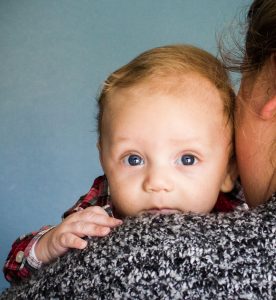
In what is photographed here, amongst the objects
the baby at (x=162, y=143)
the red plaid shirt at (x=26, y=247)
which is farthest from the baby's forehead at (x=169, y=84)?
the red plaid shirt at (x=26, y=247)

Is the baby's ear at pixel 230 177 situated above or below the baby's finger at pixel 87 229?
below

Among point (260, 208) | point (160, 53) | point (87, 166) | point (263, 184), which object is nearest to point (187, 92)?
point (160, 53)

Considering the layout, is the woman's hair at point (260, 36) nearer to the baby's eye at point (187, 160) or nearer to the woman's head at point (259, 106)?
the woman's head at point (259, 106)

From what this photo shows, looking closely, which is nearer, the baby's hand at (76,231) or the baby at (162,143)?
the baby's hand at (76,231)

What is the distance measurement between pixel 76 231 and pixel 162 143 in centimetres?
21

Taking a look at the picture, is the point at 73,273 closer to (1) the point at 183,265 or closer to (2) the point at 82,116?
(1) the point at 183,265

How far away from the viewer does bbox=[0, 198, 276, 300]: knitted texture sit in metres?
0.57

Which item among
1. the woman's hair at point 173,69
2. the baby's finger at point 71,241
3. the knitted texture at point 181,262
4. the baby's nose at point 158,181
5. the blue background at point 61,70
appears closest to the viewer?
the knitted texture at point 181,262

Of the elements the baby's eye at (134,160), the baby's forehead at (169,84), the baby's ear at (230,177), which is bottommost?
the baby's ear at (230,177)

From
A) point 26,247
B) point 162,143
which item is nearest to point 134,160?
point 162,143

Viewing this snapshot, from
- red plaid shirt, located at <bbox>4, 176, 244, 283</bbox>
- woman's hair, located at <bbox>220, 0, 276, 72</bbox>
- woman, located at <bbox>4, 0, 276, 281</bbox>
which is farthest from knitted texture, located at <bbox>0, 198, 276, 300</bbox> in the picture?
red plaid shirt, located at <bbox>4, 176, 244, 283</bbox>

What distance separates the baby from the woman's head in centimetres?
9

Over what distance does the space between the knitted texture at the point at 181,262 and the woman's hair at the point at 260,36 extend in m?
0.26

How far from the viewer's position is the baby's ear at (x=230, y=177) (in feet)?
3.30
